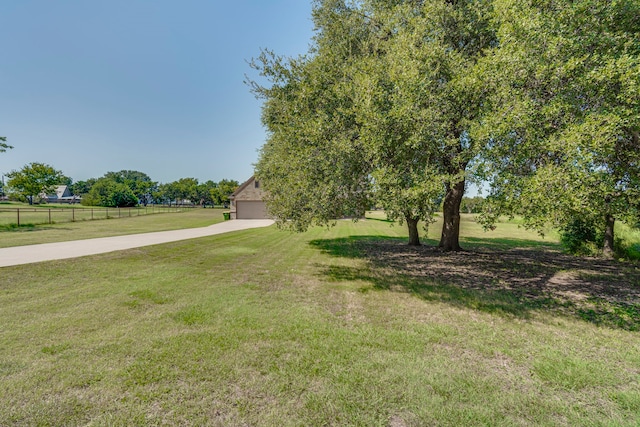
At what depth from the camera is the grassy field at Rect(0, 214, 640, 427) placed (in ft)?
8.31

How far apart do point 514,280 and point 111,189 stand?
76.0 metres

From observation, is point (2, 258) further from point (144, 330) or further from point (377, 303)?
point (377, 303)

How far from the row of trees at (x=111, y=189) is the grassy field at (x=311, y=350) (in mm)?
39230

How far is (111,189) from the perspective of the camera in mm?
61812

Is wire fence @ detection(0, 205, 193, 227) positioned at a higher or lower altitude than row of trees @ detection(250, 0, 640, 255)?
lower

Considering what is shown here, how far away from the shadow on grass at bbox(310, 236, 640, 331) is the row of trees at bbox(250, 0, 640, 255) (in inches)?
66.6

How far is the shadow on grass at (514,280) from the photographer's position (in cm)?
533

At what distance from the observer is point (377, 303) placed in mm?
5461

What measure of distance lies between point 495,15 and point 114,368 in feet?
32.6

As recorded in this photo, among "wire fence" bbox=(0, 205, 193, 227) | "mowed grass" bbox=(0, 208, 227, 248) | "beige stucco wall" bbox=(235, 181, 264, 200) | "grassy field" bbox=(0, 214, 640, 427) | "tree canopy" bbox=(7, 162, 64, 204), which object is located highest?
"tree canopy" bbox=(7, 162, 64, 204)

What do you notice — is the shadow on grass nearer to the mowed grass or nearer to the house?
the mowed grass

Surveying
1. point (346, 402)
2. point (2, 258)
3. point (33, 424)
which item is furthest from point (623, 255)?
point (2, 258)

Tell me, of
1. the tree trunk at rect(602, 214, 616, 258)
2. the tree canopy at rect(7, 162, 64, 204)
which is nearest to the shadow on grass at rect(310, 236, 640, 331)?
the tree trunk at rect(602, 214, 616, 258)

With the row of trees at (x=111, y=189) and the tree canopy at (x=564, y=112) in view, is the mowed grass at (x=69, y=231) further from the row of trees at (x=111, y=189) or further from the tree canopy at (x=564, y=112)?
the row of trees at (x=111, y=189)
